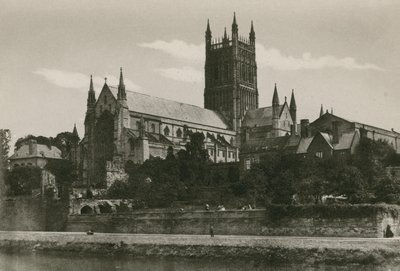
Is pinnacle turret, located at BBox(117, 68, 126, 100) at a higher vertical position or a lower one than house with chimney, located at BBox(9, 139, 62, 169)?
higher

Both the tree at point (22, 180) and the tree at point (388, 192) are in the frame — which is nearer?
the tree at point (388, 192)

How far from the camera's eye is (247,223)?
4841 cm

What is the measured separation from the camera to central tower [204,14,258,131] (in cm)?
14000

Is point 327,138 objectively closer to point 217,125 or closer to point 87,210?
point 87,210

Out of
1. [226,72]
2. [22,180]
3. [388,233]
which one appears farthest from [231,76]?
[388,233]

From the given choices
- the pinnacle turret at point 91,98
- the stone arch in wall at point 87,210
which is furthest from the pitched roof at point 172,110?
the stone arch in wall at point 87,210

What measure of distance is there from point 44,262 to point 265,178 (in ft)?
98.6

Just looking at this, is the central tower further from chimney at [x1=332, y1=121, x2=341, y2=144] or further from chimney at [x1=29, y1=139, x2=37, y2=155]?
chimney at [x1=332, y1=121, x2=341, y2=144]

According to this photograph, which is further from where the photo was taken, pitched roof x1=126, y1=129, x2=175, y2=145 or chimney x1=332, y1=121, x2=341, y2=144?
pitched roof x1=126, y1=129, x2=175, y2=145

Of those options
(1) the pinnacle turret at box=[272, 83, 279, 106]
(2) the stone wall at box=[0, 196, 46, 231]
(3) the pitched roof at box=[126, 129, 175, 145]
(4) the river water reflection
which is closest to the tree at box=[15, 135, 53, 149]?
(3) the pitched roof at box=[126, 129, 175, 145]

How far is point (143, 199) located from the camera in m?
68.2

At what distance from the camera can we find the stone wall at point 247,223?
42.9 meters

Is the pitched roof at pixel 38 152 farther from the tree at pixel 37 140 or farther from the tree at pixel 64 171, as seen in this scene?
the tree at pixel 64 171

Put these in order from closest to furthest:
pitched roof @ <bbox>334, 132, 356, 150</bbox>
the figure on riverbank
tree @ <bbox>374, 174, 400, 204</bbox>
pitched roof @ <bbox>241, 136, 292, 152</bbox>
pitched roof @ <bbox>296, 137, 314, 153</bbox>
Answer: the figure on riverbank, tree @ <bbox>374, 174, 400, 204</bbox>, pitched roof @ <bbox>334, 132, 356, 150</bbox>, pitched roof @ <bbox>296, 137, 314, 153</bbox>, pitched roof @ <bbox>241, 136, 292, 152</bbox>
